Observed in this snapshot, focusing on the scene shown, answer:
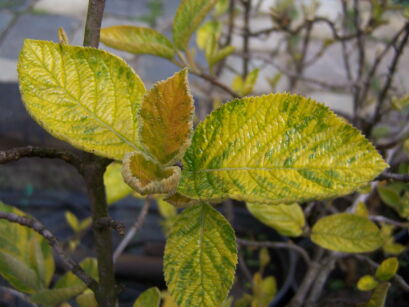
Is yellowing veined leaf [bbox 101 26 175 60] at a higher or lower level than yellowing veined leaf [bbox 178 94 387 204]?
higher

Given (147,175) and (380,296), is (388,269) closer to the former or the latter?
(380,296)

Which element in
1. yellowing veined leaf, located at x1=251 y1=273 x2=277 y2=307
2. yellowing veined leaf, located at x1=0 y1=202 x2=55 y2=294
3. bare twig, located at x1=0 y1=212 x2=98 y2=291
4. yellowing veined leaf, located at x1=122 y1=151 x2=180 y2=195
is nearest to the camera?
yellowing veined leaf, located at x1=122 y1=151 x2=180 y2=195

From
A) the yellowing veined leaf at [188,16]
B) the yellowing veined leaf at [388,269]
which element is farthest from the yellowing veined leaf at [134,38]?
the yellowing veined leaf at [388,269]

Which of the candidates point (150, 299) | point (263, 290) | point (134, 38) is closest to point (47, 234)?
point (150, 299)

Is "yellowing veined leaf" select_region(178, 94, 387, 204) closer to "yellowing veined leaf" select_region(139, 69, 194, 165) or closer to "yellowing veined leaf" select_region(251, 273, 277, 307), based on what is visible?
"yellowing veined leaf" select_region(139, 69, 194, 165)

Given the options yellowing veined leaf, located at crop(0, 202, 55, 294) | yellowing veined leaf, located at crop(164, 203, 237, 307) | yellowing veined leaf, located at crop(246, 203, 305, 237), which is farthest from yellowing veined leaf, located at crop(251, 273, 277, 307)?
yellowing veined leaf, located at crop(164, 203, 237, 307)

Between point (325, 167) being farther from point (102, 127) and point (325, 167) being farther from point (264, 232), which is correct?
point (264, 232)
